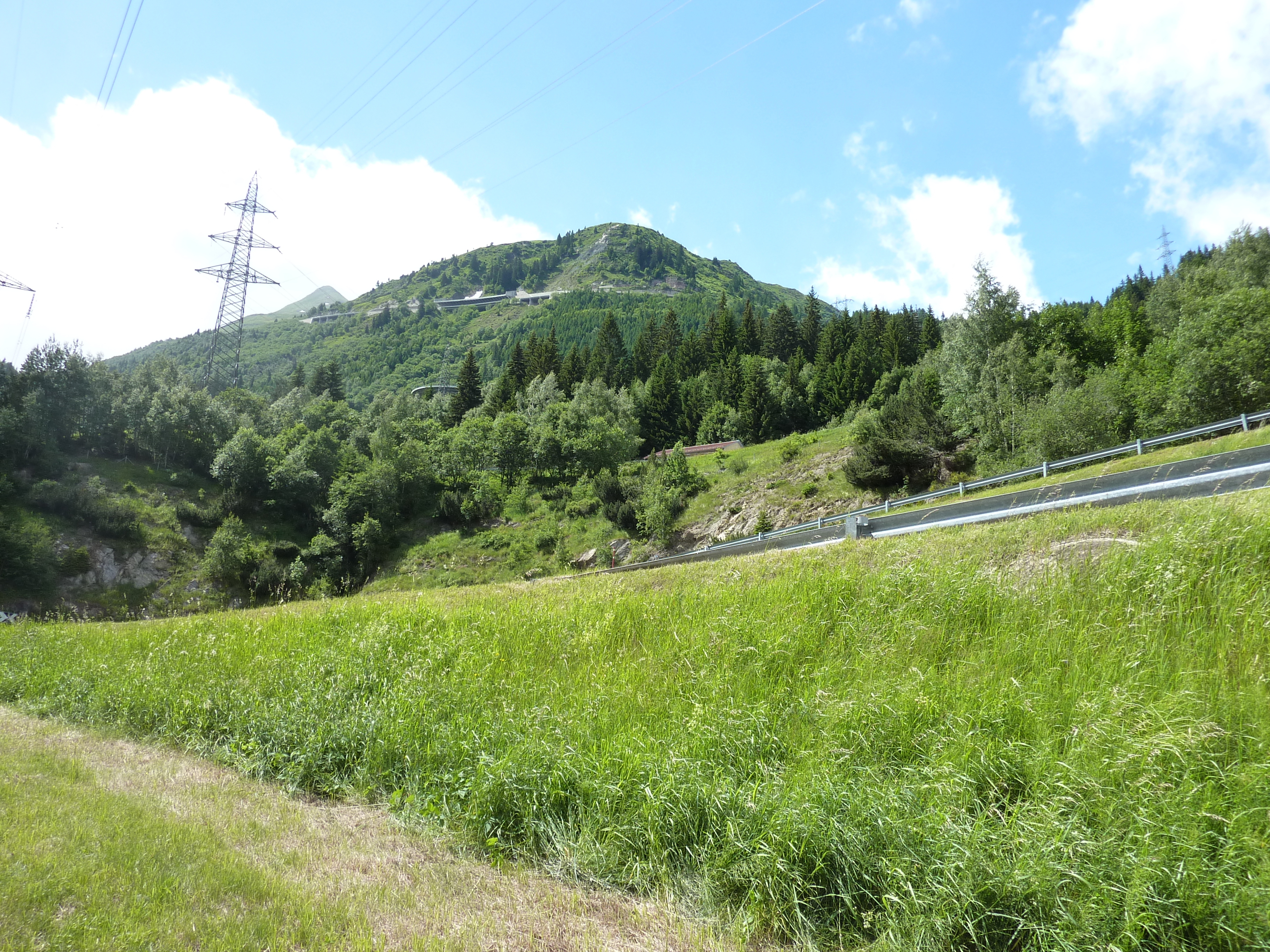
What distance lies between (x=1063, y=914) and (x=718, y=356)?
107177mm

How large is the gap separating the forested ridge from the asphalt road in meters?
14.0

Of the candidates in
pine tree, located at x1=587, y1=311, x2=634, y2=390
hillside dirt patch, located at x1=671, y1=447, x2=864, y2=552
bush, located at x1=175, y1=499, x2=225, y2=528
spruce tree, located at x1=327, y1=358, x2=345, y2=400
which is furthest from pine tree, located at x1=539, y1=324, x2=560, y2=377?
hillside dirt patch, located at x1=671, y1=447, x2=864, y2=552

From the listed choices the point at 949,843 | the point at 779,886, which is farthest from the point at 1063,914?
the point at 779,886

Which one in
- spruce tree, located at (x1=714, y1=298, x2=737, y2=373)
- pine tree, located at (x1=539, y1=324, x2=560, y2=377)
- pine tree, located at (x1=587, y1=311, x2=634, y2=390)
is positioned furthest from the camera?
pine tree, located at (x1=587, y1=311, x2=634, y2=390)

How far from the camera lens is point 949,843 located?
11.5 feet

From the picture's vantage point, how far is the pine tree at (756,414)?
3351 inches

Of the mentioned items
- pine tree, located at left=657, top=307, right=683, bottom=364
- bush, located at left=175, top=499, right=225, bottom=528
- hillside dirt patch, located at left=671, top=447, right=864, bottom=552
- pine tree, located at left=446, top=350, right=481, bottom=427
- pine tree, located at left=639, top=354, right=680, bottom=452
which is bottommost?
hillside dirt patch, located at left=671, top=447, right=864, bottom=552

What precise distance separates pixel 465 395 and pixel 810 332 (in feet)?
208

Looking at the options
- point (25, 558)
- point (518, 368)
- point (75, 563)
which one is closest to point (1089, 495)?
point (25, 558)

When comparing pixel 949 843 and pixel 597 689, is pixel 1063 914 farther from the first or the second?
pixel 597 689

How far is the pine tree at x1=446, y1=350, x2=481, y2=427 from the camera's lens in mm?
100375

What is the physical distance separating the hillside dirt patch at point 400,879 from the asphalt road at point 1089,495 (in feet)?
27.4

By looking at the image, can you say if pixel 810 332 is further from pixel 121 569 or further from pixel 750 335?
pixel 121 569

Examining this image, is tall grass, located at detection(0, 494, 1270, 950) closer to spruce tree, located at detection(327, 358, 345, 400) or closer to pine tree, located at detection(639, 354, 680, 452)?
pine tree, located at detection(639, 354, 680, 452)
